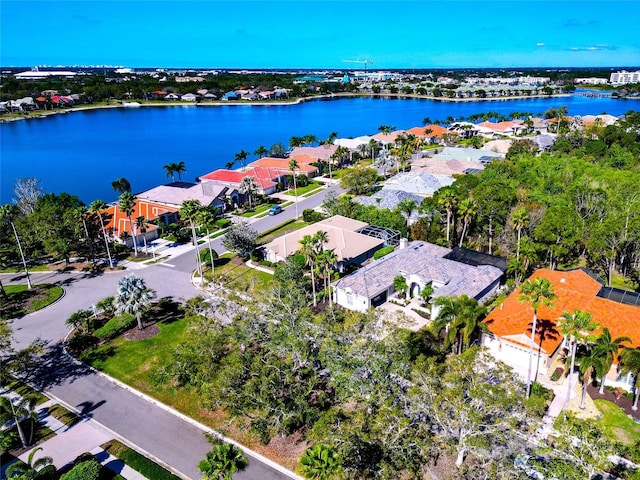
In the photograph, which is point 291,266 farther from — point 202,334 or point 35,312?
point 35,312

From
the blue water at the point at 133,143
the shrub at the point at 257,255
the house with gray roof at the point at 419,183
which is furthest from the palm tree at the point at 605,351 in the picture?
the blue water at the point at 133,143

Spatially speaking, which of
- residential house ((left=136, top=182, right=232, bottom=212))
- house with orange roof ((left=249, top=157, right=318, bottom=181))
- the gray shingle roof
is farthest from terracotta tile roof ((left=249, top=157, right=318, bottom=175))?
the gray shingle roof

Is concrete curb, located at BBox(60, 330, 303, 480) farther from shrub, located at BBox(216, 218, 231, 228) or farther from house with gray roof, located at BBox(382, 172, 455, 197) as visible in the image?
house with gray roof, located at BBox(382, 172, 455, 197)

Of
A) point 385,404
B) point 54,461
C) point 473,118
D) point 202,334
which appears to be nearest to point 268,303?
point 202,334

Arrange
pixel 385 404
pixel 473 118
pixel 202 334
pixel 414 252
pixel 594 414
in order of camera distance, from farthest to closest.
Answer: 1. pixel 473 118
2. pixel 414 252
3. pixel 202 334
4. pixel 594 414
5. pixel 385 404

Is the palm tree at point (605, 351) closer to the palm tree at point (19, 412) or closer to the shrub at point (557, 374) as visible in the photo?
the shrub at point (557, 374)

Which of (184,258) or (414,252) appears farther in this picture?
(184,258)
